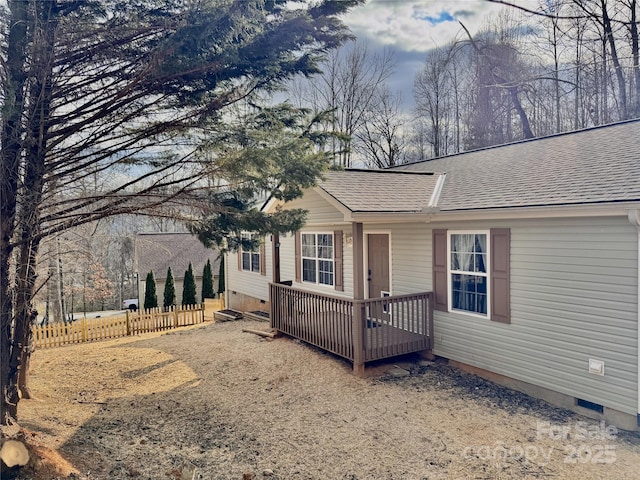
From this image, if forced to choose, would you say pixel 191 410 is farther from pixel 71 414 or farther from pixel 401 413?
pixel 401 413

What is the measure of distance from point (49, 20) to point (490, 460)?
22.8 ft

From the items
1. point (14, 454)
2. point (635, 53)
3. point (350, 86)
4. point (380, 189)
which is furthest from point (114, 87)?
point (350, 86)

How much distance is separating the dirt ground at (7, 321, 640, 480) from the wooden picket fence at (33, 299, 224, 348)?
349 cm

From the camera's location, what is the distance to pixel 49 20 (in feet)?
15.3

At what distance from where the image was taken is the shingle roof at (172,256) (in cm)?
2597

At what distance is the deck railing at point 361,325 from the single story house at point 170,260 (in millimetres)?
17549

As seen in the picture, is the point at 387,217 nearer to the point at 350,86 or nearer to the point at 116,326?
the point at 116,326

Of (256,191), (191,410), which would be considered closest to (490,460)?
(191,410)

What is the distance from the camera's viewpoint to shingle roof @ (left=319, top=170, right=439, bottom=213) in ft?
25.1

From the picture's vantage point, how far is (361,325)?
721cm

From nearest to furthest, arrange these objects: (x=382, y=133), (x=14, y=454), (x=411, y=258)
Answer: (x=14, y=454)
(x=411, y=258)
(x=382, y=133)

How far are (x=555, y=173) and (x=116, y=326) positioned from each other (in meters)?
12.4

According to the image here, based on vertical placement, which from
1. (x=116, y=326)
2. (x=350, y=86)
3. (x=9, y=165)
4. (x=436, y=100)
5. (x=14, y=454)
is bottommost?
(x=116, y=326)

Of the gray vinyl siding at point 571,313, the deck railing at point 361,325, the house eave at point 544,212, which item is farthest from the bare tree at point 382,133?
the gray vinyl siding at point 571,313
